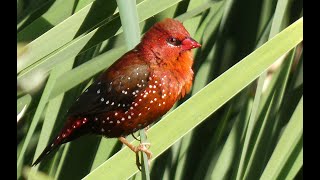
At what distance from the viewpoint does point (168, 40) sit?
2.17 ft

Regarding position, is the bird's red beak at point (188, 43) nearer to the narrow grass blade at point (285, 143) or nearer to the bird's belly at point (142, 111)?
the bird's belly at point (142, 111)

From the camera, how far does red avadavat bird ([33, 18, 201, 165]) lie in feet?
2.19


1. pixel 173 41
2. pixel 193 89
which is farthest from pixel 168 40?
pixel 193 89

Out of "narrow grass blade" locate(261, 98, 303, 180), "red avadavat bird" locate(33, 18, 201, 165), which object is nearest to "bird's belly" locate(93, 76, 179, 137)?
"red avadavat bird" locate(33, 18, 201, 165)

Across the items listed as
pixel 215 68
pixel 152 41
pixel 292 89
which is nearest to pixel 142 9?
pixel 152 41

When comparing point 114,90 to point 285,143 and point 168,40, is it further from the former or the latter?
point 285,143

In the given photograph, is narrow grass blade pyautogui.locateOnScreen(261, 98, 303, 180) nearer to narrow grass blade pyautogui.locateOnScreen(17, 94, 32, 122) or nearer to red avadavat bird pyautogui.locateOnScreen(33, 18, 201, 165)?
red avadavat bird pyautogui.locateOnScreen(33, 18, 201, 165)

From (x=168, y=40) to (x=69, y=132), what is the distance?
16 centimetres

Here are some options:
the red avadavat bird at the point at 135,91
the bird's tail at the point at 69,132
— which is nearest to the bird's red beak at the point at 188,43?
the red avadavat bird at the point at 135,91

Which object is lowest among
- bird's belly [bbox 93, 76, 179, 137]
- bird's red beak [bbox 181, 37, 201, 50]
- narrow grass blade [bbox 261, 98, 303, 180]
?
narrow grass blade [bbox 261, 98, 303, 180]

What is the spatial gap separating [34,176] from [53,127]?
0.21 ft

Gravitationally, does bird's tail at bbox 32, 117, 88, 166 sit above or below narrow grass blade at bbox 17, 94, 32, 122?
below

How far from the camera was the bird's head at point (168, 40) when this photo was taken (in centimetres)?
65

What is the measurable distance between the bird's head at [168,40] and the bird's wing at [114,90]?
0.03 meters
